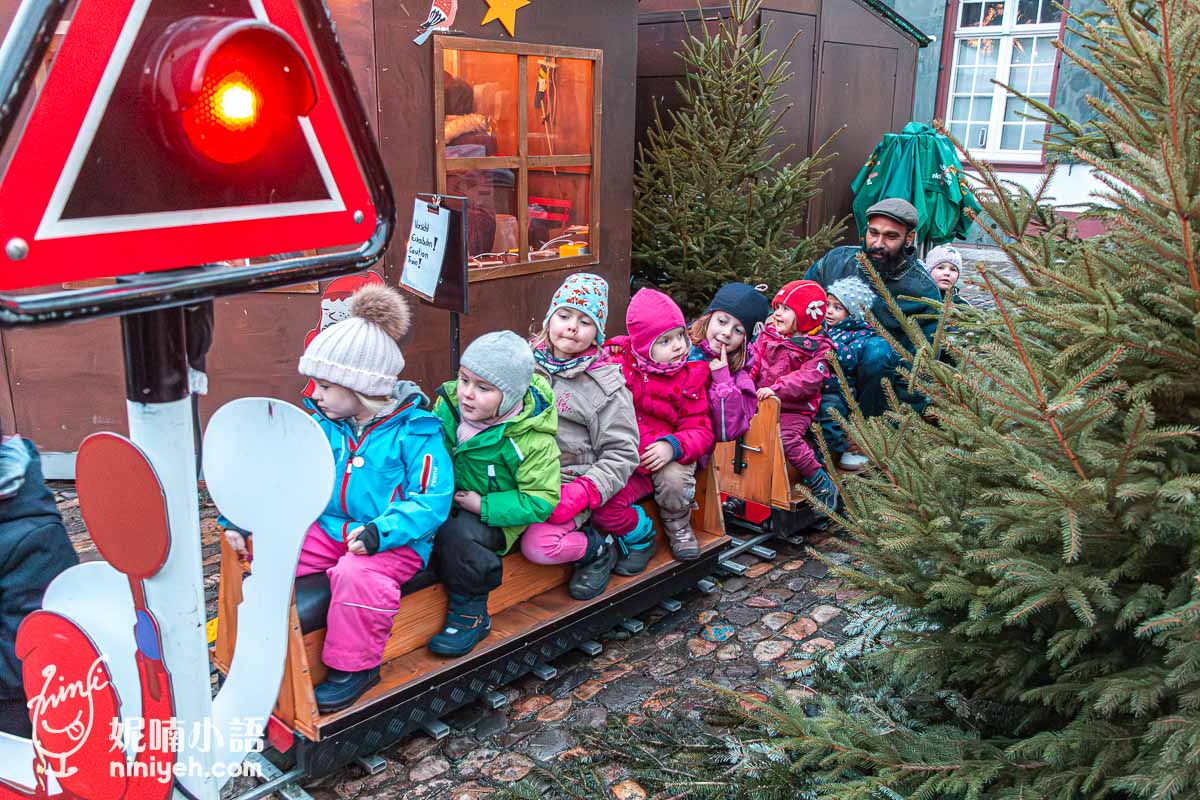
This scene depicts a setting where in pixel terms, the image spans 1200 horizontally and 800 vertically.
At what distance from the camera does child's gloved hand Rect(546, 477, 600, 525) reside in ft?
13.4

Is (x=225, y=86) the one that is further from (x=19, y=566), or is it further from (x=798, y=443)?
(x=798, y=443)

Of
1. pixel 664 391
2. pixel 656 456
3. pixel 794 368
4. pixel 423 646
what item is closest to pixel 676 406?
pixel 664 391

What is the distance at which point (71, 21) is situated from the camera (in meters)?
1.10

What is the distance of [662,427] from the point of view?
4.90 meters

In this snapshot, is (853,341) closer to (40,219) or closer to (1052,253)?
(1052,253)

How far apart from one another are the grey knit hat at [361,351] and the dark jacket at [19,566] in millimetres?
1029

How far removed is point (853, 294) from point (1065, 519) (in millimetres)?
4035

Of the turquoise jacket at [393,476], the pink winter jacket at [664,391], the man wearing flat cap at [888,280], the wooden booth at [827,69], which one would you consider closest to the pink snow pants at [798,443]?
the man wearing flat cap at [888,280]

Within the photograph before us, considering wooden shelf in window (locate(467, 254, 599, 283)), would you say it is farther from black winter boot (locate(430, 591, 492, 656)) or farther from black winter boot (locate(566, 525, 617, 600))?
black winter boot (locate(430, 591, 492, 656))

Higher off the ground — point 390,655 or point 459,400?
point 459,400

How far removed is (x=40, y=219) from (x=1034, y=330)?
2444 mm

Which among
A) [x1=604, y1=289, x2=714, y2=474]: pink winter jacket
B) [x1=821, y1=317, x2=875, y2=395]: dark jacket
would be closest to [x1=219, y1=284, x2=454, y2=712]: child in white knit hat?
[x1=604, y1=289, x2=714, y2=474]: pink winter jacket

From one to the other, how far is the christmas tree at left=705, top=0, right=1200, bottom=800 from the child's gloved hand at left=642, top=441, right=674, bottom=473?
67.6 inches

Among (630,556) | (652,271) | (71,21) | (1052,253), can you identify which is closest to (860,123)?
(652,271)
